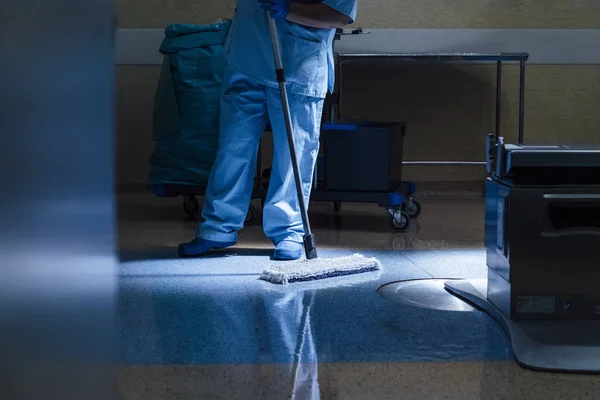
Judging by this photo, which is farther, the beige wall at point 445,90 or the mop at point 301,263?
the beige wall at point 445,90

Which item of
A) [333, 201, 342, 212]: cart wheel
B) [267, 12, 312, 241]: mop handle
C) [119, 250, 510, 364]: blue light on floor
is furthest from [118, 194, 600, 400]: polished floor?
[333, 201, 342, 212]: cart wheel

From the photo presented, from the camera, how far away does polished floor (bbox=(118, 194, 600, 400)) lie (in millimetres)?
1299

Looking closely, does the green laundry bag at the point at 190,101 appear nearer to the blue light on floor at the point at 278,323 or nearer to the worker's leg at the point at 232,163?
the worker's leg at the point at 232,163

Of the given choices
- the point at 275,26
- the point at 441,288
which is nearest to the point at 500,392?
the point at 441,288

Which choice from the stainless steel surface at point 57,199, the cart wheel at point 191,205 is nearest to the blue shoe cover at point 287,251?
the cart wheel at point 191,205

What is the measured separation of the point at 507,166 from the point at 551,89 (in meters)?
2.90

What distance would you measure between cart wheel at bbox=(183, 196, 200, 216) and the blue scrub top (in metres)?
1.15

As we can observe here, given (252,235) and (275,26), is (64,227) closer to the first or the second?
(275,26)

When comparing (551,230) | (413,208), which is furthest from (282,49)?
(413,208)

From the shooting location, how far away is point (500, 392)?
4.20 ft

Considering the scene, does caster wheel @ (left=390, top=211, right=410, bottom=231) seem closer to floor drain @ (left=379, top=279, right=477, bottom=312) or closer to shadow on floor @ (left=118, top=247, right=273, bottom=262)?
shadow on floor @ (left=118, top=247, right=273, bottom=262)

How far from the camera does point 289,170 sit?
248 centimetres

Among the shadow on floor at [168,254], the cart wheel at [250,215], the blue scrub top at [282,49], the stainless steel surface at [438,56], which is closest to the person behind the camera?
the blue scrub top at [282,49]

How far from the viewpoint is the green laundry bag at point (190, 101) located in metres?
3.35
